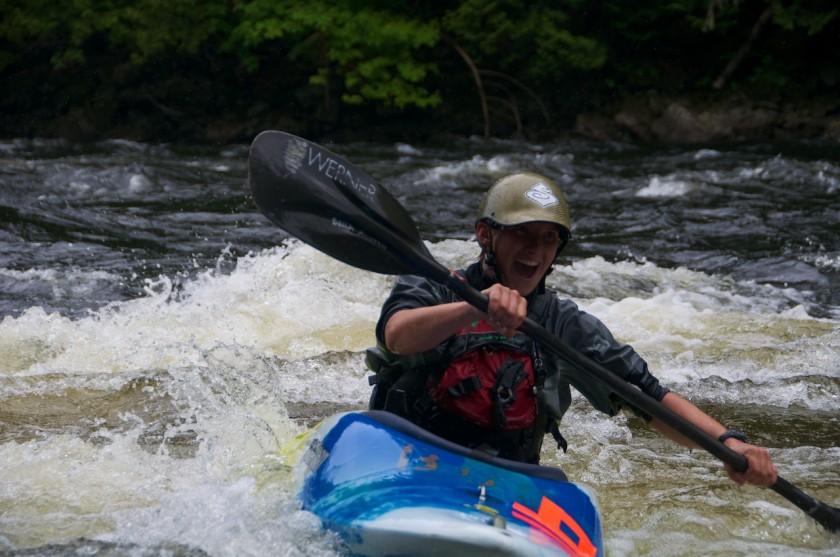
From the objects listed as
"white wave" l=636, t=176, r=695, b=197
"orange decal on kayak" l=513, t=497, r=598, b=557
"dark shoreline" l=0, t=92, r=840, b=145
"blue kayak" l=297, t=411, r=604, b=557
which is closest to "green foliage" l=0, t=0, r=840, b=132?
"dark shoreline" l=0, t=92, r=840, b=145

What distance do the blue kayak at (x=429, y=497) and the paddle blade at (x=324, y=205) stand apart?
418mm

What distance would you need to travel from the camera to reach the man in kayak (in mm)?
2484

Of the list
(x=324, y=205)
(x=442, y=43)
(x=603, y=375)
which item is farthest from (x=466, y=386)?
(x=442, y=43)

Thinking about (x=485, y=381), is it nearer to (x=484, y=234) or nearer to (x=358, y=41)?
(x=484, y=234)

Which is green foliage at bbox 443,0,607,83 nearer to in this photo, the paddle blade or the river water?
the river water

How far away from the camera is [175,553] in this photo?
2311mm

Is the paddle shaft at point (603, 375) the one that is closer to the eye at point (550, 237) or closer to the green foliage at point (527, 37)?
the eye at point (550, 237)

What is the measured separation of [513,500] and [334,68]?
46.5ft

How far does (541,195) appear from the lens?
98.6 inches

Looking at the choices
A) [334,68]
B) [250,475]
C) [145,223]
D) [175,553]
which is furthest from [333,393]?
[334,68]

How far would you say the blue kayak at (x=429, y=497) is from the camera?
202 centimetres

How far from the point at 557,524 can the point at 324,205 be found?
980mm

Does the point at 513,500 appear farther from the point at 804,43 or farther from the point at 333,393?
the point at 804,43

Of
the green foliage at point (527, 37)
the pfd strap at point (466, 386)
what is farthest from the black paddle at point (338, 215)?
the green foliage at point (527, 37)
